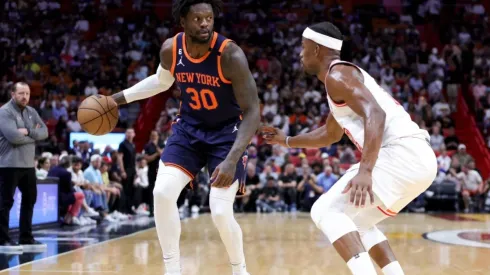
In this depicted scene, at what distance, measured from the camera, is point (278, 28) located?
24234 mm

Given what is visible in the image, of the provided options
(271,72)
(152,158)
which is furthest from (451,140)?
(152,158)

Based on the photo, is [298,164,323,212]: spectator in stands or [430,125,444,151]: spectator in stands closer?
[298,164,323,212]: spectator in stands

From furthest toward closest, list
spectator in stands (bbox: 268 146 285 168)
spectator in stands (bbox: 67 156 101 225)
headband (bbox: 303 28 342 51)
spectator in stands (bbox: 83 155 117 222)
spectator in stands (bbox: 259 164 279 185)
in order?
spectator in stands (bbox: 268 146 285 168) < spectator in stands (bbox: 259 164 279 185) < spectator in stands (bbox: 83 155 117 222) < spectator in stands (bbox: 67 156 101 225) < headband (bbox: 303 28 342 51)

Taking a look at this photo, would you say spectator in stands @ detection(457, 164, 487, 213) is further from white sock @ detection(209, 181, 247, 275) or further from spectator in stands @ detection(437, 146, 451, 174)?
white sock @ detection(209, 181, 247, 275)

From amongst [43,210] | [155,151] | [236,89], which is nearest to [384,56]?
[155,151]

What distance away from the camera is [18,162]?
8180 mm

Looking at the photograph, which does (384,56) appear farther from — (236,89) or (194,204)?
(236,89)

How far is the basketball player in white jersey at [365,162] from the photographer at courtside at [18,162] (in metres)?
4.60

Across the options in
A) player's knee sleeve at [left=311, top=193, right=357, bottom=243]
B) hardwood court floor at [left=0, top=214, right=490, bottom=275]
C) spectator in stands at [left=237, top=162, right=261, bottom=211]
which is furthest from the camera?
spectator in stands at [left=237, top=162, right=261, bottom=211]

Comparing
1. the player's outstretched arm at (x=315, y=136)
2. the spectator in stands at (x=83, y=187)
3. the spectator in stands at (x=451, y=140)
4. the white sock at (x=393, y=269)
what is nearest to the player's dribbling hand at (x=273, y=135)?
the player's outstretched arm at (x=315, y=136)

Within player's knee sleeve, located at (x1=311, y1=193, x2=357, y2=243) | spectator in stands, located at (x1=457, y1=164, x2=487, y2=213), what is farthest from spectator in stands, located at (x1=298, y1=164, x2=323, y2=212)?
player's knee sleeve, located at (x1=311, y1=193, x2=357, y2=243)

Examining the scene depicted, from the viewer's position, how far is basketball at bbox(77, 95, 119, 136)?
5.41 meters

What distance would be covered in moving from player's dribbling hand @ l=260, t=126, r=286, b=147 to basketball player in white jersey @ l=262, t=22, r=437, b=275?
841 millimetres

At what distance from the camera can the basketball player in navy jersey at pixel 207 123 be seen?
4.93 meters
